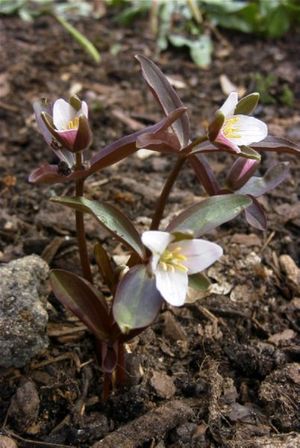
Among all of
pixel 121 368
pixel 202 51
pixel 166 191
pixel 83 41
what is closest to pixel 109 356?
pixel 121 368

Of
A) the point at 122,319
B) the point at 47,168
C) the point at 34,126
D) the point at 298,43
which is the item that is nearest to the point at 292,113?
the point at 298,43

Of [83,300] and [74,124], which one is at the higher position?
[74,124]

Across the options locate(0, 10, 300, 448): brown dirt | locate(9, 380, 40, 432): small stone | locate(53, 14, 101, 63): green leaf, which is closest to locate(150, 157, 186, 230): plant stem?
locate(0, 10, 300, 448): brown dirt

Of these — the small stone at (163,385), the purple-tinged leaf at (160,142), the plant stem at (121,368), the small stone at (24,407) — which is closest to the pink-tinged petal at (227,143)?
the purple-tinged leaf at (160,142)

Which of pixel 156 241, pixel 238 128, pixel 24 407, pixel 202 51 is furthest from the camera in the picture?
pixel 202 51

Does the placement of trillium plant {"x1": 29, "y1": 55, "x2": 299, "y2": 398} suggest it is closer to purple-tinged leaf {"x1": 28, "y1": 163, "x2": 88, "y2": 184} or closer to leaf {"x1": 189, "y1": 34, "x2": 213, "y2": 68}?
purple-tinged leaf {"x1": 28, "y1": 163, "x2": 88, "y2": 184}

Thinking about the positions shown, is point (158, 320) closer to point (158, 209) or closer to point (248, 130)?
point (158, 209)

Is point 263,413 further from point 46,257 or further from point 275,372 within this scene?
point 46,257
